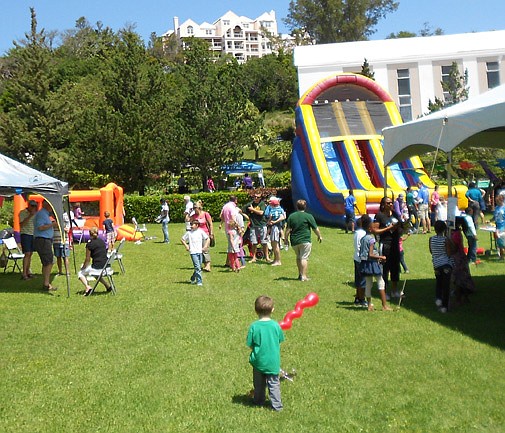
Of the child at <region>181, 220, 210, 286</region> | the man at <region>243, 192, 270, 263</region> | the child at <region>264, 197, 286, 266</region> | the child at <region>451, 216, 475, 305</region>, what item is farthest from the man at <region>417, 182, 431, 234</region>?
the child at <region>451, 216, 475, 305</region>

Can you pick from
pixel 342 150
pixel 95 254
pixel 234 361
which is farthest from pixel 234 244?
pixel 342 150

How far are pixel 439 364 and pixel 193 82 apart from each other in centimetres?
2946

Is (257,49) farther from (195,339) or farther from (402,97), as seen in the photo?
(195,339)

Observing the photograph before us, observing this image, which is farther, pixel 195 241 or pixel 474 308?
pixel 195 241

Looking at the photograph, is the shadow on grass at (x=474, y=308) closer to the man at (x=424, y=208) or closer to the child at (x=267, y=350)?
the child at (x=267, y=350)

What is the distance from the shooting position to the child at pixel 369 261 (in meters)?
10.5

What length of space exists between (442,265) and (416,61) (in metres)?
45.2

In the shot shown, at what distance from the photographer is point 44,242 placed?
13.6 m

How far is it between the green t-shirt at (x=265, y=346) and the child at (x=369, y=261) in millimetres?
4349

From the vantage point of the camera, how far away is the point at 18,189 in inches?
491

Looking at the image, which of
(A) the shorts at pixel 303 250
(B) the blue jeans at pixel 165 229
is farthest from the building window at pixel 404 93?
(A) the shorts at pixel 303 250

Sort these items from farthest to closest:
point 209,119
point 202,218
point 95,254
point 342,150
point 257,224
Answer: point 209,119 < point 342,150 < point 257,224 < point 202,218 < point 95,254

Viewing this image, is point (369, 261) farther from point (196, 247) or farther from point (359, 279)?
point (196, 247)

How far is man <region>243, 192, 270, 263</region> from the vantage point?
15.9 m
